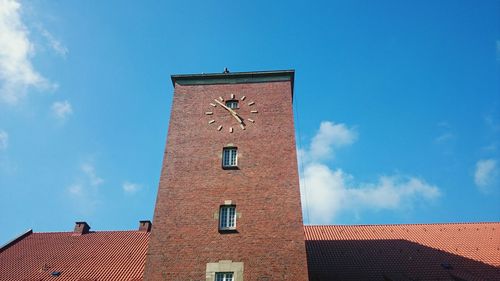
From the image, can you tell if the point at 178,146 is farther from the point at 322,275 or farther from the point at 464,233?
the point at 464,233

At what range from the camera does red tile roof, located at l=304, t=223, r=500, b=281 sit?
65.8ft

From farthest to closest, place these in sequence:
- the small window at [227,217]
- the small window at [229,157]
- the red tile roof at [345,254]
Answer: the red tile roof at [345,254] → the small window at [229,157] → the small window at [227,217]

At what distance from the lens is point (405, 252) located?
22.0 metres

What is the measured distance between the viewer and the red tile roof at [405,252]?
20047 millimetres

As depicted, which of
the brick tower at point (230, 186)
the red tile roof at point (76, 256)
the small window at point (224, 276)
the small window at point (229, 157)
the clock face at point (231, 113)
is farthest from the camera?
the red tile roof at point (76, 256)

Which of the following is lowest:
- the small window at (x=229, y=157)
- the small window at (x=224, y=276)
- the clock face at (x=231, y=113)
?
the small window at (x=224, y=276)

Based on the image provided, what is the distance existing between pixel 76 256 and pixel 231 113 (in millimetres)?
11491

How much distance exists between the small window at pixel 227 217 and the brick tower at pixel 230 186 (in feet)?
0.13

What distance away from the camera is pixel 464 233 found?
2417cm

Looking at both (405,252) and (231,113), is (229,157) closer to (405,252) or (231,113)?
(231,113)

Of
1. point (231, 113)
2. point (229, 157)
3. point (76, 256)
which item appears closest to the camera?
point (229, 157)

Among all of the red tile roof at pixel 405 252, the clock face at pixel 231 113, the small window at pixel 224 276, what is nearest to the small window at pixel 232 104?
the clock face at pixel 231 113

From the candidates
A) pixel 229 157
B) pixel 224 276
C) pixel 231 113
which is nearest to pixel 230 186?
pixel 229 157

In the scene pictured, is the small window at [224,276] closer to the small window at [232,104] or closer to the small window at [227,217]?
the small window at [227,217]
